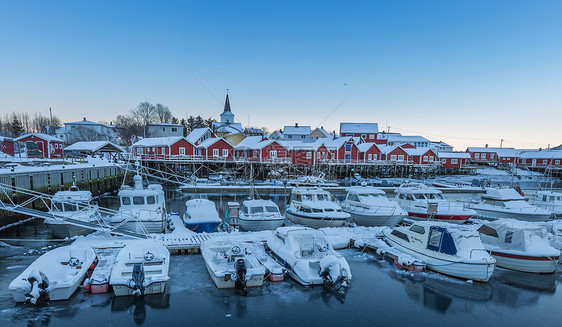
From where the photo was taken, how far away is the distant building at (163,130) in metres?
68.8

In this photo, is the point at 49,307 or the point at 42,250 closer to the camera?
the point at 49,307

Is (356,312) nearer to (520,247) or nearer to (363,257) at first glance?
(363,257)

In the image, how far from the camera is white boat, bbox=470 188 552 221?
1952 cm

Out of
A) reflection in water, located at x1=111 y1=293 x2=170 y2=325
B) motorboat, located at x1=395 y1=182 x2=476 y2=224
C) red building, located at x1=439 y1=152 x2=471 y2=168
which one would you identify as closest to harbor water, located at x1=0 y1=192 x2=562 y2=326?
reflection in water, located at x1=111 y1=293 x2=170 y2=325

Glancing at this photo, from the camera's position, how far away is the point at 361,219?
1875 centimetres

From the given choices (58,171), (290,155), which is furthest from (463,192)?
(58,171)

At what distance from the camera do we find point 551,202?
72.1ft

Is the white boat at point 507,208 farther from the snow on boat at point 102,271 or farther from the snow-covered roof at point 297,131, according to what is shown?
the snow-covered roof at point 297,131

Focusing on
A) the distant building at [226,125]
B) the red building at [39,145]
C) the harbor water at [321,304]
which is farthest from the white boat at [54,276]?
the distant building at [226,125]

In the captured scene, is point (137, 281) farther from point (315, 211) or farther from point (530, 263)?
point (530, 263)

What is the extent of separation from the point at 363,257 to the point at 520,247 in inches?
Result: 240

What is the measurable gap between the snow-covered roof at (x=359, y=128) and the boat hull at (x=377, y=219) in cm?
5983

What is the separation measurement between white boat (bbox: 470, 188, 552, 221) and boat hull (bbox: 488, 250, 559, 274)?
32.8 feet

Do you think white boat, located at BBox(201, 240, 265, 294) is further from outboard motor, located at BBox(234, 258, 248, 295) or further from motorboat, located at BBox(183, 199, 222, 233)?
Result: motorboat, located at BBox(183, 199, 222, 233)
